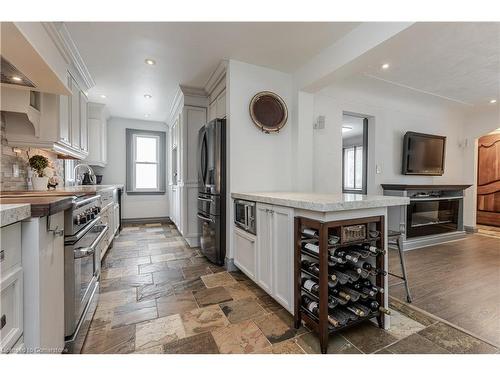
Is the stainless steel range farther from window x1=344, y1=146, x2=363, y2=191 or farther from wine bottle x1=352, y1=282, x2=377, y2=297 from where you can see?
window x1=344, y1=146, x2=363, y2=191

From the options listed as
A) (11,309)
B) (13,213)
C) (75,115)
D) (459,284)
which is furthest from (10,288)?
(459,284)

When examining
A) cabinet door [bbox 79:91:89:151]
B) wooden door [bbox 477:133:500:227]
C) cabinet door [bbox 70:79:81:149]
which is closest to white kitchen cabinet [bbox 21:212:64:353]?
cabinet door [bbox 70:79:81:149]

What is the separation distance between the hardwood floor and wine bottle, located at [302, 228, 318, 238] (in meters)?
1.30

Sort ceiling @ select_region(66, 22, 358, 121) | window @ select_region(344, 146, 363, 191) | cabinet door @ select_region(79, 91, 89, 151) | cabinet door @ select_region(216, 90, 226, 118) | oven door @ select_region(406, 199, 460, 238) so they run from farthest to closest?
1. window @ select_region(344, 146, 363, 191)
2. oven door @ select_region(406, 199, 460, 238)
3. cabinet door @ select_region(79, 91, 89, 151)
4. cabinet door @ select_region(216, 90, 226, 118)
5. ceiling @ select_region(66, 22, 358, 121)

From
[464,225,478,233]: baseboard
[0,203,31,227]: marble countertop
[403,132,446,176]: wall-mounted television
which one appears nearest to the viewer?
[0,203,31,227]: marble countertop

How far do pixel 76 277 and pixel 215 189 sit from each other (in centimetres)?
157

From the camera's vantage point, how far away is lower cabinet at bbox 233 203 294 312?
1654 mm

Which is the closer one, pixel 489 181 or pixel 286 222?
pixel 286 222

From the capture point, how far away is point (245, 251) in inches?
92.6

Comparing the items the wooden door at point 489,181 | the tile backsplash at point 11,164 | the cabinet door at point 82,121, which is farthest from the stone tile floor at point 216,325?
the wooden door at point 489,181

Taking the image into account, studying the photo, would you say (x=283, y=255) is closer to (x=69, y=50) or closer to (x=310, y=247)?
(x=310, y=247)

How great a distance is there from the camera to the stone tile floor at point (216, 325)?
143cm

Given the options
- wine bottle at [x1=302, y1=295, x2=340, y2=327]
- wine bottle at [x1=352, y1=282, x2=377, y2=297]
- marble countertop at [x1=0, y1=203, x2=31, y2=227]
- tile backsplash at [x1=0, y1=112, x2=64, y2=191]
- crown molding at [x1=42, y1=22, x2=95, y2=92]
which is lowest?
wine bottle at [x1=302, y1=295, x2=340, y2=327]

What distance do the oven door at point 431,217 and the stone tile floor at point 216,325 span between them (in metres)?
2.29
